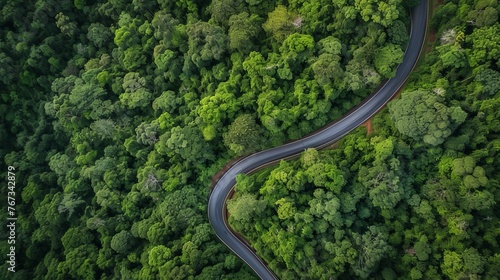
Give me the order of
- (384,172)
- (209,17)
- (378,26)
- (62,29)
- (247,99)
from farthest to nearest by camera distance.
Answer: (62,29)
(209,17)
(247,99)
(378,26)
(384,172)

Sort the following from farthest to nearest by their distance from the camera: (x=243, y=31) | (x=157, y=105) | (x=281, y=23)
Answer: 1. (x=157, y=105)
2. (x=243, y=31)
3. (x=281, y=23)

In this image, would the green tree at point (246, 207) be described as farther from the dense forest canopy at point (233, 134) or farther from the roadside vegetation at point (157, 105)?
the roadside vegetation at point (157, 105)

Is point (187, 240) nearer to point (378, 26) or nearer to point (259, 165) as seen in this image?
point (259, 165)

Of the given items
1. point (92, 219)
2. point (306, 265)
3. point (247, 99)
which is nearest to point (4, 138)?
point (92, 219)

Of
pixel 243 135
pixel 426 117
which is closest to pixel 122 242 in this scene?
pixel 243 135

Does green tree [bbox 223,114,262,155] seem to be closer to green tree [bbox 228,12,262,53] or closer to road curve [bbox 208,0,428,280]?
road curve [bbox 208,0,428,280]

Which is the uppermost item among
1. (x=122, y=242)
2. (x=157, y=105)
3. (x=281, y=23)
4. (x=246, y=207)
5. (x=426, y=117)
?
(x=281, y=23)

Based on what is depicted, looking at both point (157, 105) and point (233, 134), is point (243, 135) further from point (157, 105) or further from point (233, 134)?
point (157, 105)
